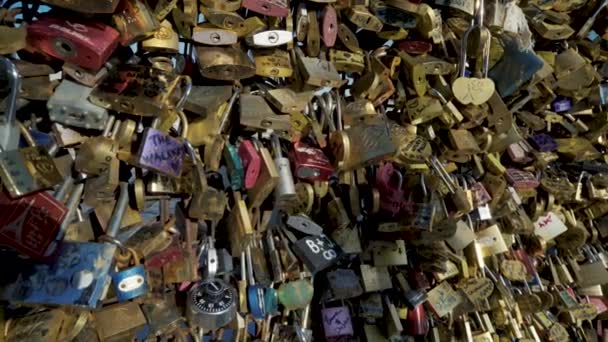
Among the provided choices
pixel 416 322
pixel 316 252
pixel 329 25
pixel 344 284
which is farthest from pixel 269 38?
pixel 416 322

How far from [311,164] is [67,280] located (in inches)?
23.3

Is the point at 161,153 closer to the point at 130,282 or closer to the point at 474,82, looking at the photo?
the point at 130,282

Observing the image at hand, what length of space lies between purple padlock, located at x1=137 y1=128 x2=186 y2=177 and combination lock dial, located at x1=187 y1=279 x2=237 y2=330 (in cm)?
28

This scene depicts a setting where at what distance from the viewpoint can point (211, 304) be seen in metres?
1.21

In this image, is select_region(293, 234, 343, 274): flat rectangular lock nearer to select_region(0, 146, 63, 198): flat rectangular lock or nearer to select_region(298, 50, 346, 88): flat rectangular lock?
select_region(298, 50, 346, 88): flat rectangular lock

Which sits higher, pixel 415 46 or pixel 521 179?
Result: pixel 415 46

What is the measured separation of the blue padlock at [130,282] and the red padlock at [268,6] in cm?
59

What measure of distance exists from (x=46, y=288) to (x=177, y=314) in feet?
1.10

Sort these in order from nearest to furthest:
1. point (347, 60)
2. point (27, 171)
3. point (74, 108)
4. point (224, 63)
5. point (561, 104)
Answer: point (27, 171), point (74, 108), point (224, 63), point (347, 60), point (561, 104)

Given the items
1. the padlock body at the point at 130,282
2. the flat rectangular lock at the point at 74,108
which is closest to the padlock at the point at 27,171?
the flat rectangular lock at the point at 74,108

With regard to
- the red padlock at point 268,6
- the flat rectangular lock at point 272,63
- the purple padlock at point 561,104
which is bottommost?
the purple padlock at point 561,104

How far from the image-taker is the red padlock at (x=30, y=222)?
3.08 feet

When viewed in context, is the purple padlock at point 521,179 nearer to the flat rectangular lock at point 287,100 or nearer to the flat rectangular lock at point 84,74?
the flat rectangular lock at point 287,100

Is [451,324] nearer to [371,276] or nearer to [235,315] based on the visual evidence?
[371,276]
